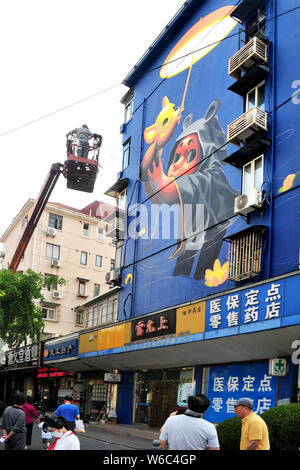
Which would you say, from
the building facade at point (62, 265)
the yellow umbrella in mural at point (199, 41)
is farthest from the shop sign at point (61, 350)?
the yellow umbrella in mural at point (199, 41)

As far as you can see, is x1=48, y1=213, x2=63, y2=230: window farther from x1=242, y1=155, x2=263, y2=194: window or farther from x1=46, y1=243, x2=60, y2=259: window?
x1=242, y1=155, x2=263, y2=194: window

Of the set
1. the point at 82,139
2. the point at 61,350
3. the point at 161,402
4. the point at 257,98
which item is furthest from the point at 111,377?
the point at 257,98

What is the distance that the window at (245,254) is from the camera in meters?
17.7

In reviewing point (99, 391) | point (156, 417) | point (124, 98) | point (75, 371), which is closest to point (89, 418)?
point (99, 391)

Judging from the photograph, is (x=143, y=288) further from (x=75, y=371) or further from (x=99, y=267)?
(x=99, y=267)

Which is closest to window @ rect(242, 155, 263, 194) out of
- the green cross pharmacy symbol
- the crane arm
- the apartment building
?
the green cross pharmacy symbol

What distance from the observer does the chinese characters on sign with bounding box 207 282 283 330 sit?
1466 cm

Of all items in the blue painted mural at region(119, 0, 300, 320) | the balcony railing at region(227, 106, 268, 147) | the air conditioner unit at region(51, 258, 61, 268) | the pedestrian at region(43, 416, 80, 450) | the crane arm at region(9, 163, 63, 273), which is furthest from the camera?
the air conditioner unit at region(51, 258, 61, 268)

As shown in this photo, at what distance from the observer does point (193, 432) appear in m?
5.46

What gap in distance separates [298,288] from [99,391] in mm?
19998

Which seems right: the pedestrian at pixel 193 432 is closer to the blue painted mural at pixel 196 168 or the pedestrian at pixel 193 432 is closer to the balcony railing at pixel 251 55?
the blue painted mural at pixel 196 168

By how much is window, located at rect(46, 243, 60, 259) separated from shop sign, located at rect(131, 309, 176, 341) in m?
25.1

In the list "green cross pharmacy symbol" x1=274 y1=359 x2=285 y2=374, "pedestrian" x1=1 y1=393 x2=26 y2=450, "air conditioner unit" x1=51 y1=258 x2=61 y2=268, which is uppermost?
"air conditioner unit" x1=51 y1=258 x2=61 y2=268

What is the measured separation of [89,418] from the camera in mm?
30969
